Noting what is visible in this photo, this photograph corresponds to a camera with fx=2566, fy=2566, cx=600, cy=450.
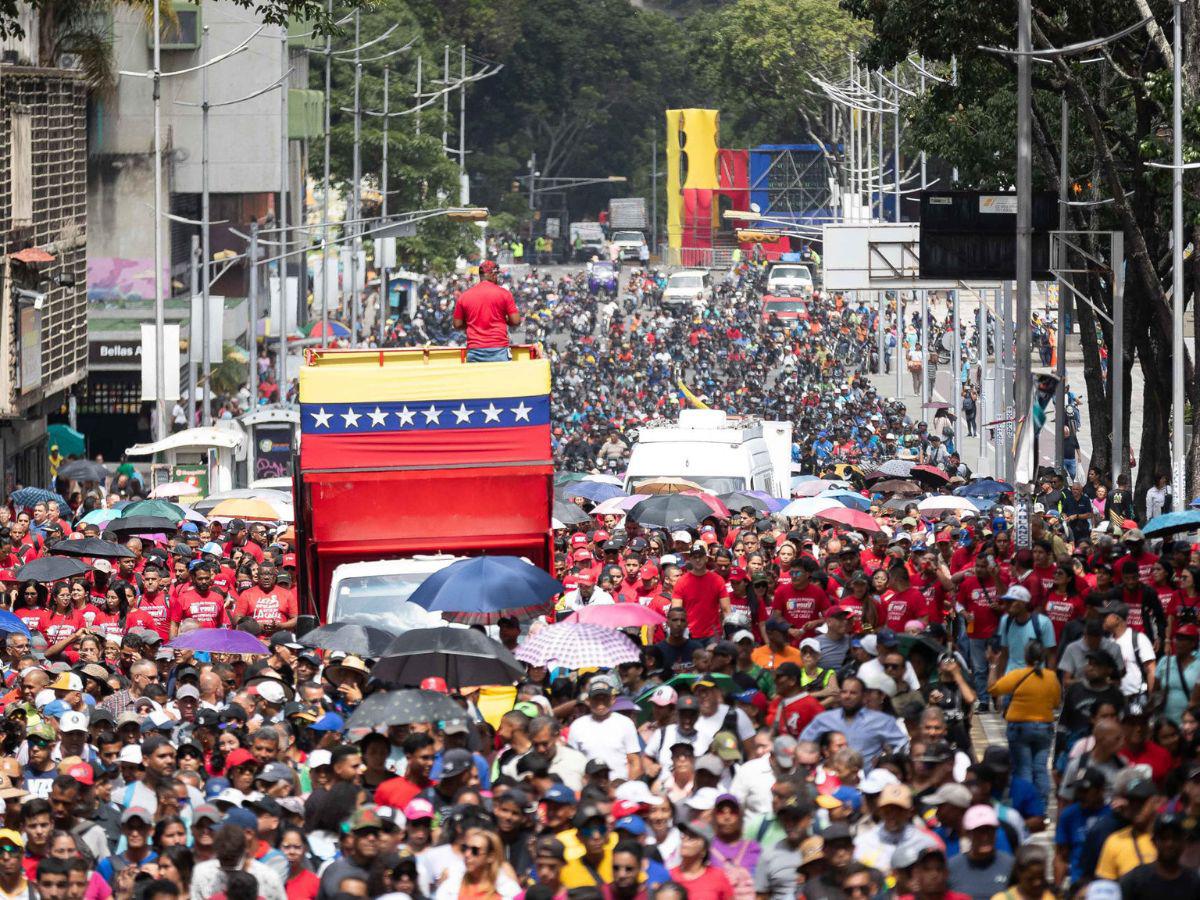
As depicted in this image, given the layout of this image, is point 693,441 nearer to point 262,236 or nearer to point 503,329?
point 503,329

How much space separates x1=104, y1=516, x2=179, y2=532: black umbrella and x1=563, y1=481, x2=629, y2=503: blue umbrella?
5639 mm

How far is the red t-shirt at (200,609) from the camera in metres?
20.2

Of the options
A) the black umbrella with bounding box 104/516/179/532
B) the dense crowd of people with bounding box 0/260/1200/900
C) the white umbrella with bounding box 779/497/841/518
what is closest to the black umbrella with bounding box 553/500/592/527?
the white umbrella with bounding box 779/497/841/518

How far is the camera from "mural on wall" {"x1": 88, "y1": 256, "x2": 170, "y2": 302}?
61906 millimetres

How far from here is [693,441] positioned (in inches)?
1224

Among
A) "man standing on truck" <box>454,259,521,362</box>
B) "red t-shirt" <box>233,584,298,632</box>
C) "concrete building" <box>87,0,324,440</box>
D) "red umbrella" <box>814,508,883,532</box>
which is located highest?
"concrete building" <box>87,0,324,440</box>

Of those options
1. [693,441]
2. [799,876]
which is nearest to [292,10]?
[693,441]

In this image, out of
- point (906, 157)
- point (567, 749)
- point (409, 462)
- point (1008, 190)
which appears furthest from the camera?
point (906, 157)

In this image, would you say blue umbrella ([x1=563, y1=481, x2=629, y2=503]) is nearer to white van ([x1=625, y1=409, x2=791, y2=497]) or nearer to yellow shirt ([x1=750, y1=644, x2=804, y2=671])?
white van ([x1=625, y1=409, x2=791, y2=497])

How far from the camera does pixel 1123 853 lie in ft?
36.4

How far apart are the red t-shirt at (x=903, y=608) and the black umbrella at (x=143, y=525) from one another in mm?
11321

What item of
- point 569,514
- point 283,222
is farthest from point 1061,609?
point 283,222

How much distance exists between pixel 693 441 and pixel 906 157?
66.9m

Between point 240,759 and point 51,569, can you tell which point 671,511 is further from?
point 240,759
